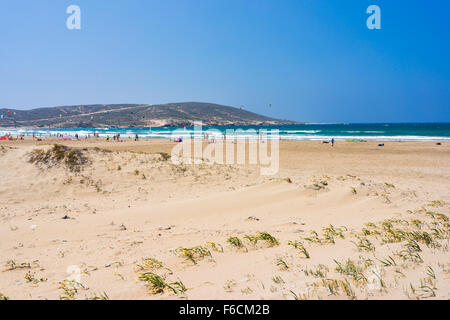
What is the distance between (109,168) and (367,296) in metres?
12.0

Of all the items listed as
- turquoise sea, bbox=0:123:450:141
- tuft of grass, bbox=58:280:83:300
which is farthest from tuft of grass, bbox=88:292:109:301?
turquoise sea, bbox=0:123:450:141

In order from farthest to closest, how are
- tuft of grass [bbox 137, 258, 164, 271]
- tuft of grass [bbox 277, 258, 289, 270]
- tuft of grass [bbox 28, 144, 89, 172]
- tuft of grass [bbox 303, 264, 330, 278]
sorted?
tuft of grass [bbox 28, 144, 89, 172]
tuft of grass [bbox 137, 258, 164, 271]
tuft of grass [bbox 277, 258, 289, 270]
tuft of grass [bbox 303, 264, 330, 278]

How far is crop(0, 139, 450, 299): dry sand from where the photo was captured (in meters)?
3.26

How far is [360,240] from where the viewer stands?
4.74 m


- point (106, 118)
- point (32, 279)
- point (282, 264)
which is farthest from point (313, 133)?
point (106, 118)

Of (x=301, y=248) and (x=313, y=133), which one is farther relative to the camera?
(x=313, y=133)

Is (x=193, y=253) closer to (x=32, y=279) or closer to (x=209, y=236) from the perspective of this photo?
(x=209, y=236)

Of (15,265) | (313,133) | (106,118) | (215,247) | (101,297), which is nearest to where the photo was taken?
(101,297)

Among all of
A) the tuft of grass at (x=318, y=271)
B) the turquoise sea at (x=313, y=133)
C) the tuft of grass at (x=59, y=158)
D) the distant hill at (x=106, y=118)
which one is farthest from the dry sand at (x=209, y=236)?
the distant hill at (x=106, y=118)

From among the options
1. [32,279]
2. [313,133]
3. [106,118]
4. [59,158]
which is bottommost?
[32,279]

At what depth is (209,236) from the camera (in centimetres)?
577

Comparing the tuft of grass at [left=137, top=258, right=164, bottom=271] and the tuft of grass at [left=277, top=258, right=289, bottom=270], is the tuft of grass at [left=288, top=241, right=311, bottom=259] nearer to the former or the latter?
the tuft of grass at [left=277, top=258, right=289, bottom=270]

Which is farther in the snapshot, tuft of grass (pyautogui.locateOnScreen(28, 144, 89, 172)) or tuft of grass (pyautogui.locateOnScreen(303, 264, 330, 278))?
tuft of grass (pyautogui.locateOnScreen(28, 144, 89, 172))
